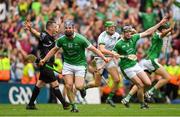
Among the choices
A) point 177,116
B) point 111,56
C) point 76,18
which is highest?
point 76,18

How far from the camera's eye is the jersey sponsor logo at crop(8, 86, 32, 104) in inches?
1158

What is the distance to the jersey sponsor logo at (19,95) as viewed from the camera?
29.4m

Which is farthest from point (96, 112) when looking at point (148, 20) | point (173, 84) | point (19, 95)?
point (148, 20)

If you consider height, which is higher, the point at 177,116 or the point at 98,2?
the point at 98,2

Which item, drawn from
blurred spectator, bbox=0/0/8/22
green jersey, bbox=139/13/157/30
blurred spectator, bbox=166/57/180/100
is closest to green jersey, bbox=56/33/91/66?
blurred spectator, bbox=166/57/180/100

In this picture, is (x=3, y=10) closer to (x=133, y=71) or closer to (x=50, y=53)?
(x=133, y=71)

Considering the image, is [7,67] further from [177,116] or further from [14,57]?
[177,116]

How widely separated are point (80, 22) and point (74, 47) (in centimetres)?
1327

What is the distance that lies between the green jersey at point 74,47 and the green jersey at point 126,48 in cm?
271

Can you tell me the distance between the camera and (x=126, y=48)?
78.6ft

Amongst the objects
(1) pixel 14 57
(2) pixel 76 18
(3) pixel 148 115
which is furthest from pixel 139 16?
(3) pixel 148 115

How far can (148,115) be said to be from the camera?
19562 mm

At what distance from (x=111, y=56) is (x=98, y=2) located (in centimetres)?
1151

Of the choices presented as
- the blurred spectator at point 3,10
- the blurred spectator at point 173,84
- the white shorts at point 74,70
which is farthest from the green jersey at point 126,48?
the blurred spectator at point 3,10
